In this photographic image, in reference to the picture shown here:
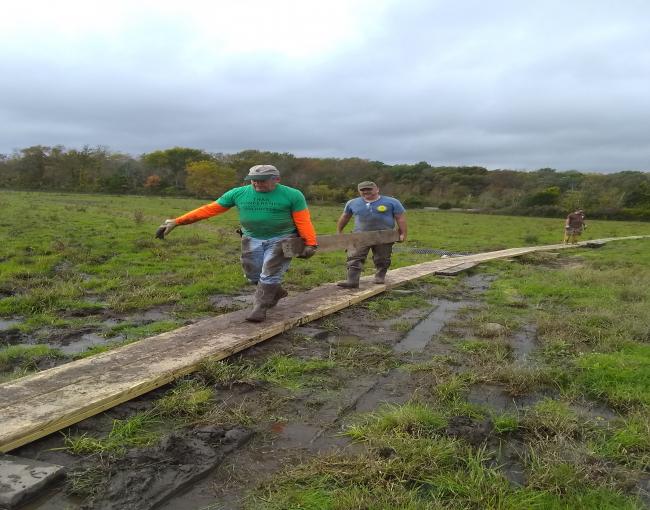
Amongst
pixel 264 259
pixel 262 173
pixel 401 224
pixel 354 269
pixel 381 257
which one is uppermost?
pixel 262 173

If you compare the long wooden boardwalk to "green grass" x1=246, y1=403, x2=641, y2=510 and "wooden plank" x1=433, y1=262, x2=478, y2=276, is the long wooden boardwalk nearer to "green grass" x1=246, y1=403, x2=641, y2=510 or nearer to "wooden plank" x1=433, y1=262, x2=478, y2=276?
"green grass" x1=246, y1=403, x2=641, y2=510

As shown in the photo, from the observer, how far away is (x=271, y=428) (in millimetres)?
3475

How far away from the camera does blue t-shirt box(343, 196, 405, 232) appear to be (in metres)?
8.22

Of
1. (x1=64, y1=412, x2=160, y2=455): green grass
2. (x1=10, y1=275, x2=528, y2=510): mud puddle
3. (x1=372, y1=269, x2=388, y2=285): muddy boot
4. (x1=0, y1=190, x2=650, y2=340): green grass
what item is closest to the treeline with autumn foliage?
(x1=0, y1=190, x2=650, y2=340): green grass

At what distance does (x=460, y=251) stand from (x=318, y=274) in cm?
872

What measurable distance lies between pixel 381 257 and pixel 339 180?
6292cm

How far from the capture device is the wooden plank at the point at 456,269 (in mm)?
10830

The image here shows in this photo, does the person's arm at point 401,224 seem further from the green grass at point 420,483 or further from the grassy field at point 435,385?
the green grass at point 420,483

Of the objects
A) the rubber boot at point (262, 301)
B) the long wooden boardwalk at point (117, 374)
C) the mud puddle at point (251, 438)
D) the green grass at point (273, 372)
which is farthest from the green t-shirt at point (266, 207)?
the green grass at point (273, 372)

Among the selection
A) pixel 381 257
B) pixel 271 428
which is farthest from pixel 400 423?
pixel 381 257

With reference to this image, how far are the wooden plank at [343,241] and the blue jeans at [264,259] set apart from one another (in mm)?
106

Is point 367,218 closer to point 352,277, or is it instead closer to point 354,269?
point 354,269

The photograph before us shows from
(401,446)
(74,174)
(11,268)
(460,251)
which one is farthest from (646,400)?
(74,174)

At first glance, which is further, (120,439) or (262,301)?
(262,301)
